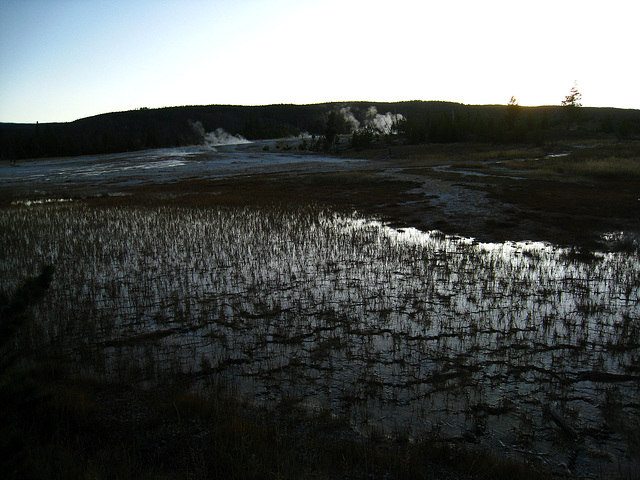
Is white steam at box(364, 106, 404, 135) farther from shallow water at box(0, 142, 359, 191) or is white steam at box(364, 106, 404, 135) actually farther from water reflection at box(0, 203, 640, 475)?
water reflection at box(0, 203, 640, 475)

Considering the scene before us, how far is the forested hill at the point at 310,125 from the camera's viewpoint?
66.4 m

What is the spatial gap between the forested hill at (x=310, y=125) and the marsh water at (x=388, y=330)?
55374 millimetres

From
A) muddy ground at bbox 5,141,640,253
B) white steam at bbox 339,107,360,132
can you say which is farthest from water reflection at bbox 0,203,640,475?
white steam at bbox 339,107,360,132

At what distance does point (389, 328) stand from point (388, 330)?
0.25 feet

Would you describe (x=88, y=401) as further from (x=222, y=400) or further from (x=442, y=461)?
(x=442, y=461)

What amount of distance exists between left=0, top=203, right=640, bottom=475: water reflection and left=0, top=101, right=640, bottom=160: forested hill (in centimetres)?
5564

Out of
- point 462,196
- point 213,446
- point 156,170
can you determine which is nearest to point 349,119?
point 156,170

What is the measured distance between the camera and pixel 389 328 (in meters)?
6.54

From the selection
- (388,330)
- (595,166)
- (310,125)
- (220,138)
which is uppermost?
(310,125)

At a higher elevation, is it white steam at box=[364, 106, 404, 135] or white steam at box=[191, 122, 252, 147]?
white steam at box=[364, 106, 404, 135]

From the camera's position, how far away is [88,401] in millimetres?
4320

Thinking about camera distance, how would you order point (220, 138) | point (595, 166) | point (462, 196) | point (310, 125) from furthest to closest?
point (220, 138), point (310, 125), point (595, 166), point (462, 196)

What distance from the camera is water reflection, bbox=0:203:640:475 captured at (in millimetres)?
4359

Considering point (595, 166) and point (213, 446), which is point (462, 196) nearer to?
point (595, 166)
